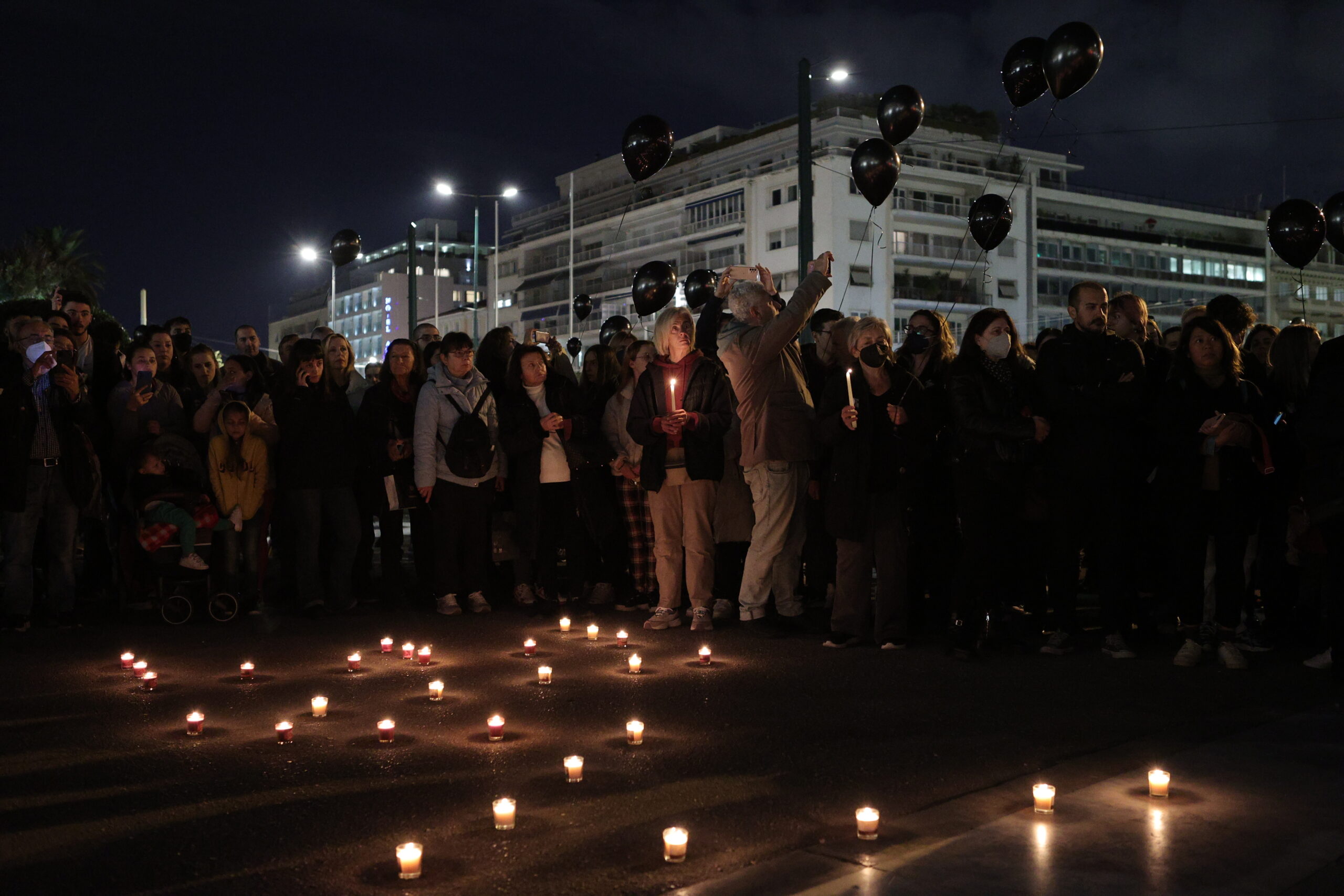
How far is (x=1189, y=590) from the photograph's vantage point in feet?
24.1

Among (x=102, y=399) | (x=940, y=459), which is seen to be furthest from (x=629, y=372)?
(x=102, y=399)

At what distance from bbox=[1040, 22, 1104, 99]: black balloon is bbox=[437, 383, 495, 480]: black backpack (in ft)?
19.2

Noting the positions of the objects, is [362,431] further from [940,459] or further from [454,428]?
[940,459]

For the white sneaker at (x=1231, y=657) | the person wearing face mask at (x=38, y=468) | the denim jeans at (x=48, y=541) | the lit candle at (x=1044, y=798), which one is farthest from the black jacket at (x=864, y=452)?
the denim jeans at (x=48, y=541)

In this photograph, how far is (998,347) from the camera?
25.1 feet

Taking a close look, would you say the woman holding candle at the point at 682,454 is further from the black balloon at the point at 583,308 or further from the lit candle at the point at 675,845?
the black balloon at the point at 583,308

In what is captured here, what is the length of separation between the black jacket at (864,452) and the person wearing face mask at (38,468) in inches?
225

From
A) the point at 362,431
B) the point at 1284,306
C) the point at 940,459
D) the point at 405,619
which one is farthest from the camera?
the point at 1284,306

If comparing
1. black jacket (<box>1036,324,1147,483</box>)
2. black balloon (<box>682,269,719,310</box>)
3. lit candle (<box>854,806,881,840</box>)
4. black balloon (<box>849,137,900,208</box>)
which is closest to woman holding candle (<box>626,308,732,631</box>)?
black jacket (<box>1036,324,1147,483</box>)

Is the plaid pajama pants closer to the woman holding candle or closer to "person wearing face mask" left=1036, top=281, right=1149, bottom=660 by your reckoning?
the woman holding candle

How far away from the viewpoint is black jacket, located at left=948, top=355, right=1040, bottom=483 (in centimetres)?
738

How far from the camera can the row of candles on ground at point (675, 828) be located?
375cm

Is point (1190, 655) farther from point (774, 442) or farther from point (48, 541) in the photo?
point (48, 541)

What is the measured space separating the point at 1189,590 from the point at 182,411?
8.08 m
